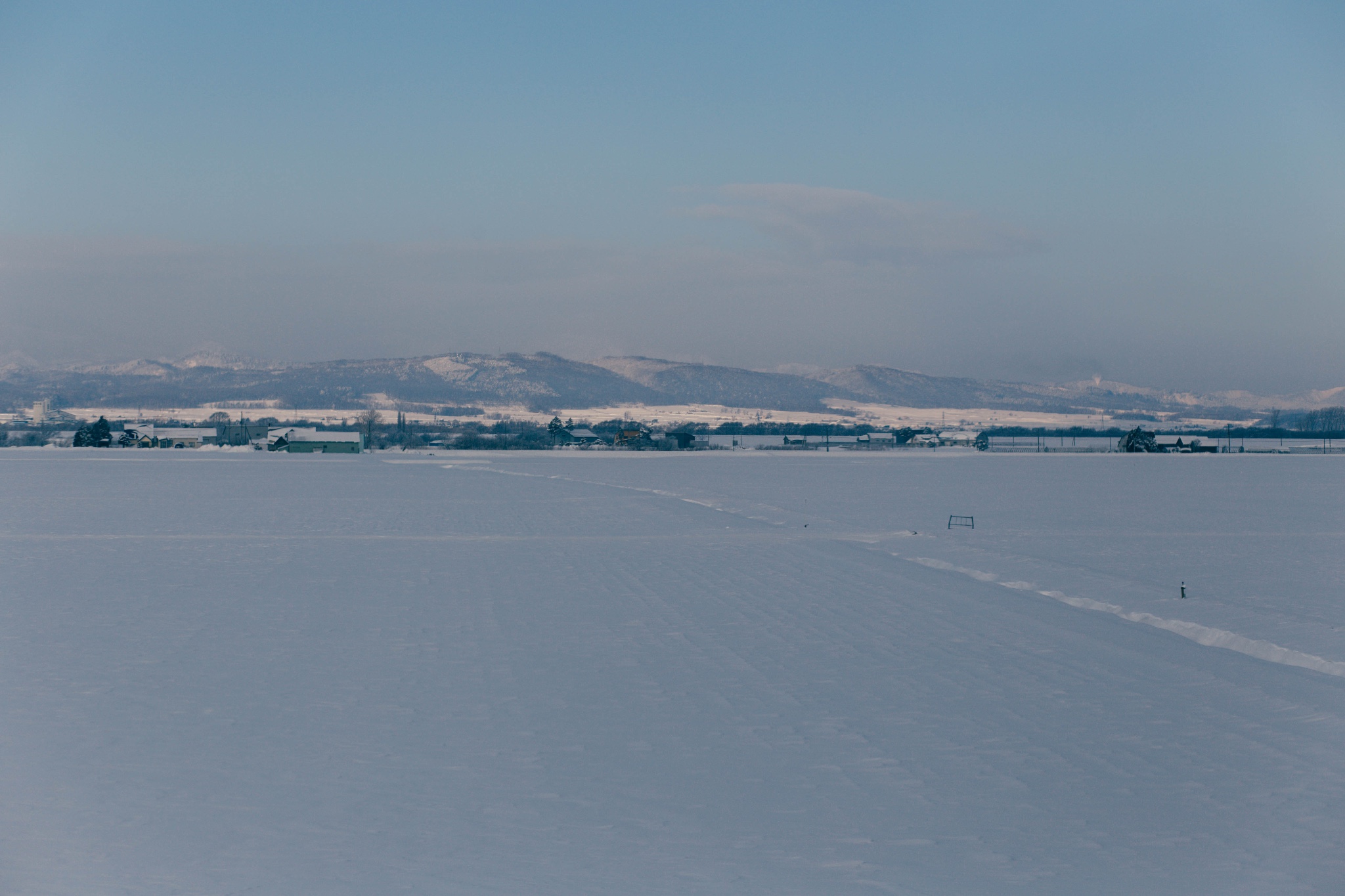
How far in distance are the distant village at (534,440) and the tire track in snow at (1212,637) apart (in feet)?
311

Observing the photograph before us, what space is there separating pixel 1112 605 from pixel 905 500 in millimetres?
20630

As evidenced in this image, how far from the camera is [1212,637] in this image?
10828mm

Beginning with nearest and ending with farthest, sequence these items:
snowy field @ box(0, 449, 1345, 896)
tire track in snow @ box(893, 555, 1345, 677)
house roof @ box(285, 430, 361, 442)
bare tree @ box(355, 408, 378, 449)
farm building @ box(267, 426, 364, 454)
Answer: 1. snowy field @ box(0, 449, 1345, 896)
2. tire track in snow @ box(893, 555, 1345, 677)
3. farm building @ box(267, 426, 364, 454)
4. house roof @ box(285, 430, 361, 442)
5. bare tree @ box(355, 408, 378, 449)

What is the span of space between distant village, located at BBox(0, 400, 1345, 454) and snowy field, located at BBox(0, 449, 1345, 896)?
9223cm

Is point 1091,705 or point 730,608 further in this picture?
point 730,608

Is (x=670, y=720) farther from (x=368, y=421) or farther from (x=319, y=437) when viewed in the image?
(x=368, y=421)

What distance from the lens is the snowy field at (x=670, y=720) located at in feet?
17.1

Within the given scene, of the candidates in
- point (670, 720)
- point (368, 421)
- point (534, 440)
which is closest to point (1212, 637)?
point (670, 720)

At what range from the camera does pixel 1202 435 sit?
15975 cm

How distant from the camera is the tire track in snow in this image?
377 inches

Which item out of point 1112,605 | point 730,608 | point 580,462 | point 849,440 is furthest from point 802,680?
point 849,440

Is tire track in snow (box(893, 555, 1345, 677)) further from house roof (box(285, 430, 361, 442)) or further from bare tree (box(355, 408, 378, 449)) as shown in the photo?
bare tree (box(355, 408, 378, 449))

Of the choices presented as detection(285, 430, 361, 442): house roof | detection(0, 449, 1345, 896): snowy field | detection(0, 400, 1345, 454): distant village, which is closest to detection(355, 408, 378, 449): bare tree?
detection(0, 400, 1345, 454): distant village

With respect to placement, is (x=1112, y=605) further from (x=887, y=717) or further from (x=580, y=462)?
(x=580, y=462)
